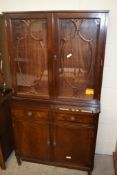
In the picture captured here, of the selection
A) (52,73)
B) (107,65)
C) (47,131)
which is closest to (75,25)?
(52,73)

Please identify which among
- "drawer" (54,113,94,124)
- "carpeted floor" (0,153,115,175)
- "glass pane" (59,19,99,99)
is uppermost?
"glass pane" (59,19,99,99)

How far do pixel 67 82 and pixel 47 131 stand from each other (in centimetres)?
59

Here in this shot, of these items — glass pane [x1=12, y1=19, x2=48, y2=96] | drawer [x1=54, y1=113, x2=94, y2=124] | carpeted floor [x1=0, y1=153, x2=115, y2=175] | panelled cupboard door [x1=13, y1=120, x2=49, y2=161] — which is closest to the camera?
glass pane [x1=12, y1=19, x2=48, y2=96]

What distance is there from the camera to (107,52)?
69.0 inches

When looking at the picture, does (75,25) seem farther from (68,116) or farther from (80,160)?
(80,160)

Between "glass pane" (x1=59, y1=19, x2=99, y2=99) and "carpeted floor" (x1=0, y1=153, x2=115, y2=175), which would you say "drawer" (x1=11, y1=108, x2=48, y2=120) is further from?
"carpeted floor" (x1=0, y1=153, x2=115, y2=175)

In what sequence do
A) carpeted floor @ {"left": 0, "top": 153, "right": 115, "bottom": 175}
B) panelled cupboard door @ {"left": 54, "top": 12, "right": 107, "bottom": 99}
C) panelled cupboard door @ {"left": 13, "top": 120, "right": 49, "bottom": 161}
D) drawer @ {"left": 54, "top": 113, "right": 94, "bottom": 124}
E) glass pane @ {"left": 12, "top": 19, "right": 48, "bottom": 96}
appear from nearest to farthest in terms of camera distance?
panelled cupboard door @ {"left": 54, "top": 12, "right": 107, "bottom": 99}, glass pane @ {"left": 12, "top": 19, "right": 48, "bottom": 96}, drawer @ {"left": 54, "top": 113, "right": 94, "bottom": 124}, panelled cupboard door @ {"left": 13, "top": 120, "right": 49, "bottom": 161}, carpeted floor @ {"left": 0, "top": 153, "right": 115, "bottom": 175}

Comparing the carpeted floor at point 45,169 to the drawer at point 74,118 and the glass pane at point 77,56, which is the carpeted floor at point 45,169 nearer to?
the drawer at point 74,118

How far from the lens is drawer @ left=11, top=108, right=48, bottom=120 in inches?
67.7

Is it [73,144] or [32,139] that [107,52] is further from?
[32,139]

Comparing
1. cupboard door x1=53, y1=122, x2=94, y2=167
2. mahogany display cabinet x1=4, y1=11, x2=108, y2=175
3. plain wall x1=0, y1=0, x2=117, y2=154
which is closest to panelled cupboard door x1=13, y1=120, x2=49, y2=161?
mahogany display cabinet x1=4, y1=11, x2=108, y2=175

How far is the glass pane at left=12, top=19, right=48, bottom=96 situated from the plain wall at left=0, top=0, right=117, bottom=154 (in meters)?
0.36

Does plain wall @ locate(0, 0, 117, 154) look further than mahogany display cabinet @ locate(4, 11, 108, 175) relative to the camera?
Yes

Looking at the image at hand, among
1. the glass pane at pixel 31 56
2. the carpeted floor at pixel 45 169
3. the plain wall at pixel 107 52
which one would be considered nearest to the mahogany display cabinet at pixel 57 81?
the glass pane at pixel 31 56
